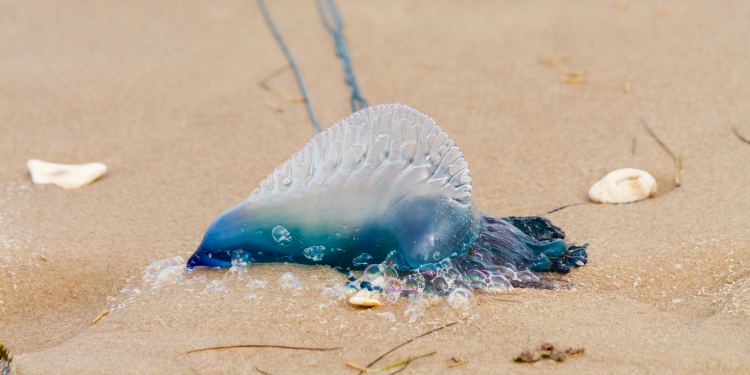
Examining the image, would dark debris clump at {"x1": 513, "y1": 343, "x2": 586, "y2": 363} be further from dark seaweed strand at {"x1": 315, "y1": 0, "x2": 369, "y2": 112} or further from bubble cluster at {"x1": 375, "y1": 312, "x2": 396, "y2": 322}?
dark seaweed strand at {"x1": 315, "y1": 0, "x2": 369, "y2": 112}

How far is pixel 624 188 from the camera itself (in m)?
2.92

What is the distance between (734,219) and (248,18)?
12.9 feet

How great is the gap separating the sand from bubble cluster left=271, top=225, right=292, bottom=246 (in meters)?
0.12

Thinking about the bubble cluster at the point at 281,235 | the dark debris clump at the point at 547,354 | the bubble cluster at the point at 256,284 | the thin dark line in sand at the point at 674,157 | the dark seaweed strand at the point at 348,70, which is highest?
the dark seaweed strand at the point at 348,70

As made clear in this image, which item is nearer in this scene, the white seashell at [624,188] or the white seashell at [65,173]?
the white seashell at [624,188]

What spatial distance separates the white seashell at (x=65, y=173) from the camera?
10.6 feet

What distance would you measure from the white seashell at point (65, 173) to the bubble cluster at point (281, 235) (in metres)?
1.50

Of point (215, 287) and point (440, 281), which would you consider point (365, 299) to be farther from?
point (215, 287)

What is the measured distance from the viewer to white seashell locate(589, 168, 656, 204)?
2906 millimetres

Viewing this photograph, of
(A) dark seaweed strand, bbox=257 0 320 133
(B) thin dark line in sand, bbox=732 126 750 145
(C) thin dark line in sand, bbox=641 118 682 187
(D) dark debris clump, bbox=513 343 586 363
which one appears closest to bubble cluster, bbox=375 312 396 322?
(D) dark debris clump, bbox=513 343 586 363

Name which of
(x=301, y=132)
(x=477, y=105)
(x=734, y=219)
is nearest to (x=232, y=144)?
(x=301, y=132)

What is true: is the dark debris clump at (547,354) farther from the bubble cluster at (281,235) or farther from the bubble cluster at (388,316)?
the bubble cluster at (281,235)

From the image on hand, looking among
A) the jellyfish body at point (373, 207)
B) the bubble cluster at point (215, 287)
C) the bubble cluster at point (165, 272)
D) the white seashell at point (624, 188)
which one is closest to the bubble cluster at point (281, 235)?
the jellyfish body at point (373, 207)

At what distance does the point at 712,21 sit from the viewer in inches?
183
